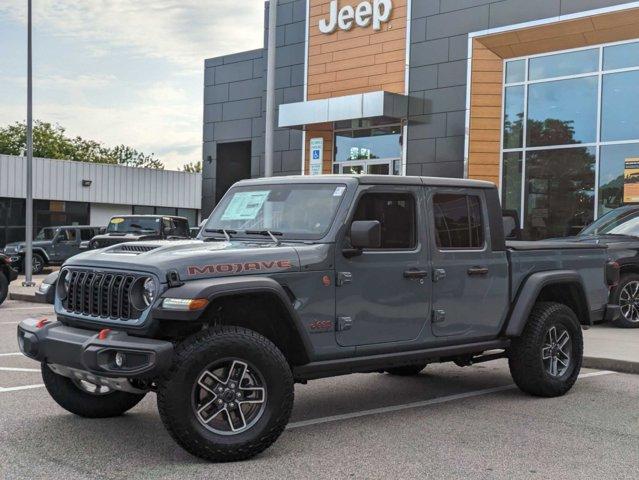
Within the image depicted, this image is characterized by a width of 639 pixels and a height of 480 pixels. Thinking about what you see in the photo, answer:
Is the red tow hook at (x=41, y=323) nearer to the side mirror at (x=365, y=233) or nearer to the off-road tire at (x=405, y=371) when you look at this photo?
the side mirror at (x=365, y=233)

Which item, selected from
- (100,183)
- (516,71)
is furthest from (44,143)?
(516,71)

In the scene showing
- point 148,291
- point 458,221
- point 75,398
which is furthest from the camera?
point 458,221

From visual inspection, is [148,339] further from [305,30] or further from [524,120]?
[305,30]

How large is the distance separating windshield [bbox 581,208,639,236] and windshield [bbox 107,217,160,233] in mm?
12428

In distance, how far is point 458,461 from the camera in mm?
5070

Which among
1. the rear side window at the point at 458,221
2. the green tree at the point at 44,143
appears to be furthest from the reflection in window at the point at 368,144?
the green tree at the point at 44,143

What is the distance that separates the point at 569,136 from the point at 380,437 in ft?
44.4

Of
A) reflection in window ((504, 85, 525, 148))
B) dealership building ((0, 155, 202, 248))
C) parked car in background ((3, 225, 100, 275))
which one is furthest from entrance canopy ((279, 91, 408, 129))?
dealership building ((0, 155, 202, 248))

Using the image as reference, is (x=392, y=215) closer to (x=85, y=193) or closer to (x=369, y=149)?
(x=369, y=149)

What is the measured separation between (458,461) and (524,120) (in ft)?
47.5

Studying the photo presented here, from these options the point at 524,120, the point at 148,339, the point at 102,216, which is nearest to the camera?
the point at 148,339

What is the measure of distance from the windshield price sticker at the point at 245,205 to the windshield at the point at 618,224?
8.19 meters

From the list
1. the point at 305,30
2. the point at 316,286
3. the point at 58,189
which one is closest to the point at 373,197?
the point at 316,286

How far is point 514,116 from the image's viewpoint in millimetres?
18516
